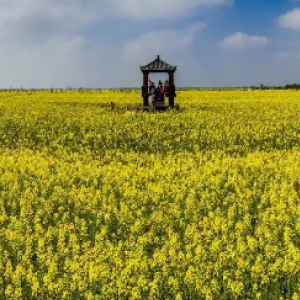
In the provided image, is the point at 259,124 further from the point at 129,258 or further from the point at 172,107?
the point at 129,258

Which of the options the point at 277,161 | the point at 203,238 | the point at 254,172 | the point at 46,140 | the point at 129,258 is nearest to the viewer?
the point at 129,258

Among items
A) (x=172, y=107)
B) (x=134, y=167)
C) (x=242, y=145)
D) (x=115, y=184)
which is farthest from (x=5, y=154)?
(x=172, y=107)

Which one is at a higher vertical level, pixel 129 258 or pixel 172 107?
pixel 172 107

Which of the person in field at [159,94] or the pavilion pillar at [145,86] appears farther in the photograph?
the person in field at [159,94]

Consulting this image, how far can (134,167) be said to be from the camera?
1284cm

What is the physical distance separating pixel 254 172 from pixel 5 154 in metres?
8.45

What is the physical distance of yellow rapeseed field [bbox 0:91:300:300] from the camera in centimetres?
572

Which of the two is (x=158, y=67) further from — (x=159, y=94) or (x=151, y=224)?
(x=151, y=224)

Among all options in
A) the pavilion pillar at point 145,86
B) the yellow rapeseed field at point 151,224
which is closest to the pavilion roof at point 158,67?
the pavilion pillar at point 145,86

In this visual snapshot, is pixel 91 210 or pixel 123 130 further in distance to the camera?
pixel 123 130

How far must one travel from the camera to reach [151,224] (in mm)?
8250

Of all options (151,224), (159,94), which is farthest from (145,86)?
(151,224)

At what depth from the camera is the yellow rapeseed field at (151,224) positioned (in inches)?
225

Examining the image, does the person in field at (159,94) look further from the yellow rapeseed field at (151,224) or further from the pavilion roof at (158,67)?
the yellow rapeseed field at (151,224)
